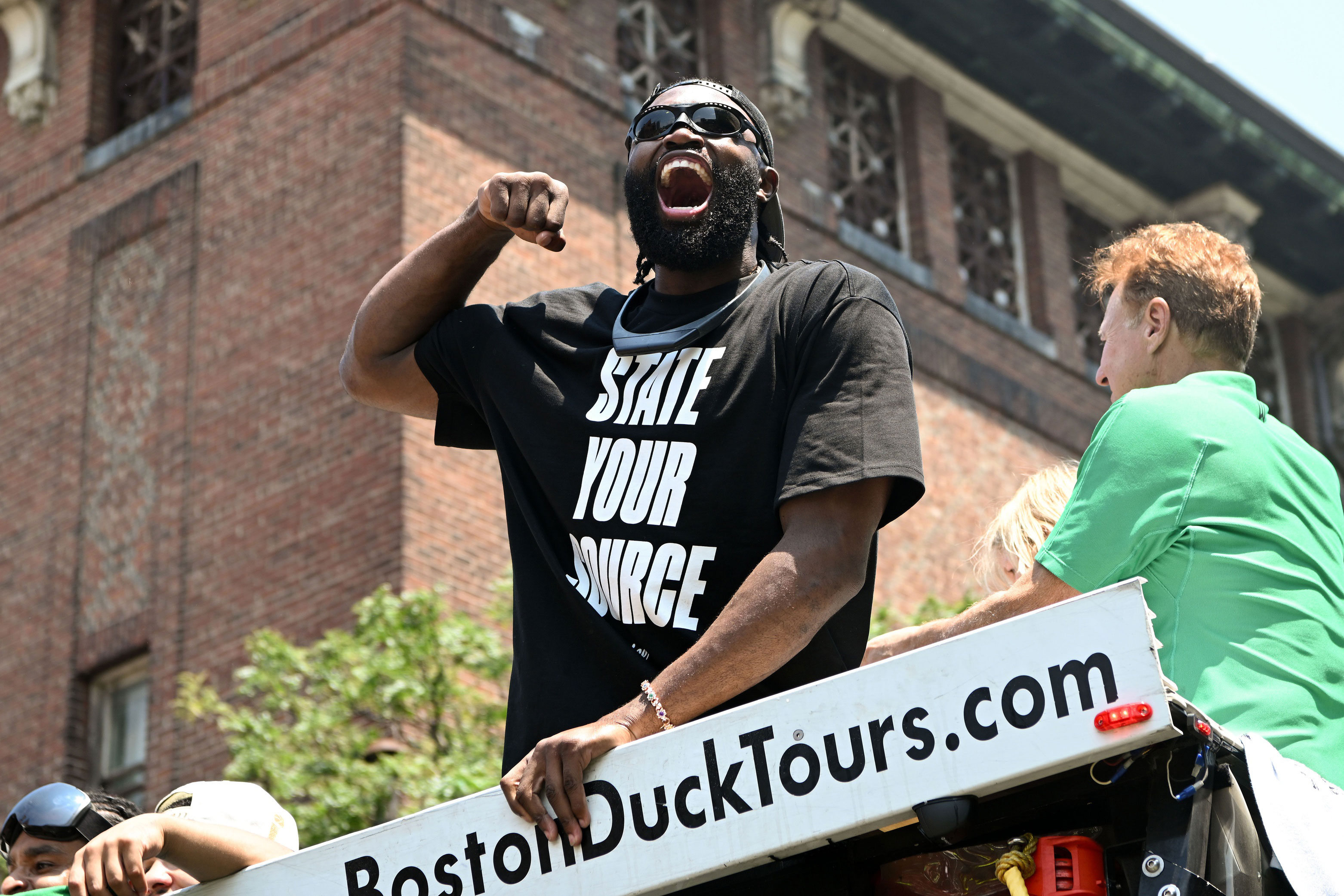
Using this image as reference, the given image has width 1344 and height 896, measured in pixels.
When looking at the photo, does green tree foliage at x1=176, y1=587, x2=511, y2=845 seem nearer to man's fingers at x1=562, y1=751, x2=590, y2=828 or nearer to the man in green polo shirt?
the man in green polo shirt

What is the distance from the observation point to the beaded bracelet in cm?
272

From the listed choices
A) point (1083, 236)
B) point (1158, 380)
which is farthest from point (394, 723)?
point (1083, 236)

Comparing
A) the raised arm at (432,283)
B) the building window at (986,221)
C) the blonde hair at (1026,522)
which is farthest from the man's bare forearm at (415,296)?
the building window at (986,221)

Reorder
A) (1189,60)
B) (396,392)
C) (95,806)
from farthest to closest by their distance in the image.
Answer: (1189,60), (95,806), (396,392)

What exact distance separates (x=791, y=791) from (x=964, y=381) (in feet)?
46.4

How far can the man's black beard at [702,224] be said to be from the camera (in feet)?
10.6

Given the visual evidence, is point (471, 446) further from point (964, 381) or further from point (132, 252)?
point (964, 381)

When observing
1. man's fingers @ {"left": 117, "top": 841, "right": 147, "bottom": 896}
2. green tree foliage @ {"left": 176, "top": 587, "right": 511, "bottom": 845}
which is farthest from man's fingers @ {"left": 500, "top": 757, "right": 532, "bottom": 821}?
green tree foliage @ {"left": 176, "top": 587, "right": 511, "bottom": 845}

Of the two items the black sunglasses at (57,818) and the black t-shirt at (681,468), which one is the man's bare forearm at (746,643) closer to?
the black t-shirt at (681,468)

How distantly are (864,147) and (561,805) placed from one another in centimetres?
1453

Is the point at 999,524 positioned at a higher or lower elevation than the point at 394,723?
lower

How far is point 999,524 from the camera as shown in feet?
12.6

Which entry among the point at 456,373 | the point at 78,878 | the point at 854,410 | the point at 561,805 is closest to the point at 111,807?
the point at 78,878

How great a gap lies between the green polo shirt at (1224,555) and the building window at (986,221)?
14.2 metres
